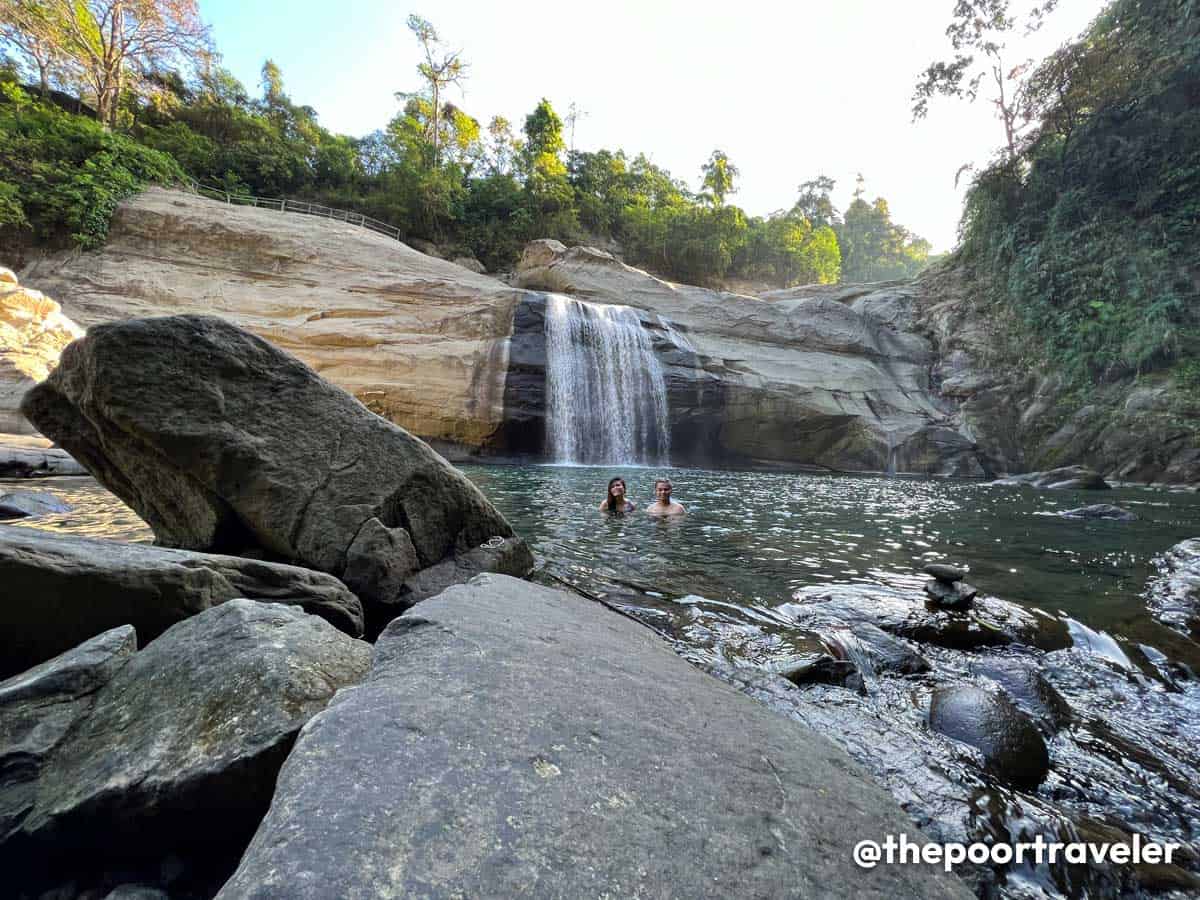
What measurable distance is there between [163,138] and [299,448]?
29923 millimetres

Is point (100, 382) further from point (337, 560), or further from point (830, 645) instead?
point (830, 645)

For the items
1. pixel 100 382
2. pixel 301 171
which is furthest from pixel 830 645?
pixel 301 171

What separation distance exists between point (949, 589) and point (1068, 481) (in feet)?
42.1

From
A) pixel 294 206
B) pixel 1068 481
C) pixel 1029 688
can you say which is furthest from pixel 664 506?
pixel 294 206

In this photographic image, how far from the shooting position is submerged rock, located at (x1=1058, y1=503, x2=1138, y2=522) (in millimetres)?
7832

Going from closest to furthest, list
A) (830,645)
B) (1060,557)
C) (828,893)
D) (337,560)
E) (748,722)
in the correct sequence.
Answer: (828,893)
(748,722)
(830,645)
(337,560)
(1060,557)

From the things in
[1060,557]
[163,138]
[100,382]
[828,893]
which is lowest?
[1060,557]

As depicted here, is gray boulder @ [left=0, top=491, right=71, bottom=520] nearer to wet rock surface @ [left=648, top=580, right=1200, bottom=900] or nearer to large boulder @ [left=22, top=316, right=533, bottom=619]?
large boulder @ [left=22, top=316, right=533, bottom=619]

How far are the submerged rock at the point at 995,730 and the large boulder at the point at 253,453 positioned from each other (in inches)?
111

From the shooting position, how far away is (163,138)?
74.8ft

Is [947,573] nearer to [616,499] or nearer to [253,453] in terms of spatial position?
[616,499]

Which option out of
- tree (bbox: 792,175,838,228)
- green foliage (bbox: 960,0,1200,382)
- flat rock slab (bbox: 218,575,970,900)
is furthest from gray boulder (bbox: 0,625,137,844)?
tree (bbox: 792,175,838,228)

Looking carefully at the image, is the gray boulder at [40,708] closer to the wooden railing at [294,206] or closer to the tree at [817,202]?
the wooden railing at [294,206]

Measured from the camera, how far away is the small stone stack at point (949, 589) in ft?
11.9
